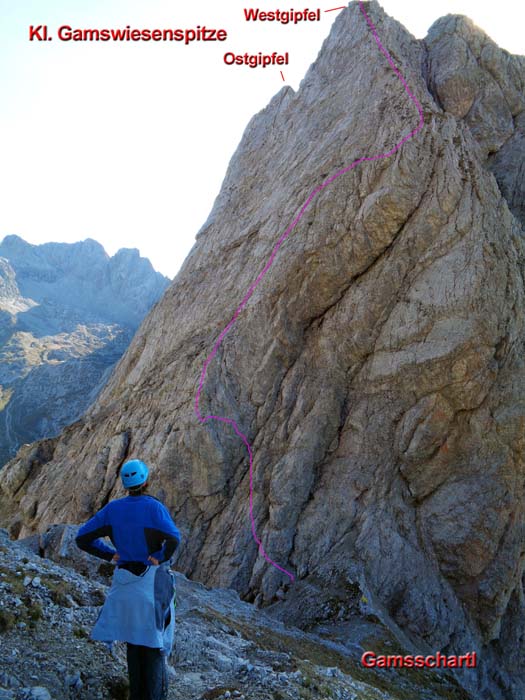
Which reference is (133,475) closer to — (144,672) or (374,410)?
(144,672)

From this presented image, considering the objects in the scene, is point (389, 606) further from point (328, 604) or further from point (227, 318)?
point (227, 318)

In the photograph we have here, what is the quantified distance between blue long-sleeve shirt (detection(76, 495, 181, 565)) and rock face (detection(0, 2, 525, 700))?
16.9 meters

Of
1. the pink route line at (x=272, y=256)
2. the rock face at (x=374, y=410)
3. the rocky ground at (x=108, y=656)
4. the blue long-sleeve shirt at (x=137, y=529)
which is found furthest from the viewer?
the pink route line at (x=272, y=256)

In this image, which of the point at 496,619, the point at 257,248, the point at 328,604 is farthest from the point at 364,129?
the point at 496,619

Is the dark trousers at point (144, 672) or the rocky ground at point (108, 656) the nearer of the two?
the dark trousers at point (144, 672)

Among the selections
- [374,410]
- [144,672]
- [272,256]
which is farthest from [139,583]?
[272,256]

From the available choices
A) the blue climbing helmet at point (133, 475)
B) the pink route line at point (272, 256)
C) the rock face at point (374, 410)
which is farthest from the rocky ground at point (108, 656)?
the pink route line at point (272, 256)

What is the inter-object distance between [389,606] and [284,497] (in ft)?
21.6

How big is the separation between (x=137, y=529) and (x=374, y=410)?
66.5 feet

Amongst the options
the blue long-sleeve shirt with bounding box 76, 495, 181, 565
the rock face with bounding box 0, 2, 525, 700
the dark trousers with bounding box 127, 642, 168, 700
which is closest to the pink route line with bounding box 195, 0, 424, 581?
the rock face with bounding box 0, 2, 525, 700

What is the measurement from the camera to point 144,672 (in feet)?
24.4

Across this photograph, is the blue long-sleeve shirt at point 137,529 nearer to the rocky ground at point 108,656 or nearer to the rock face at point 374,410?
the rocky ground at point 108,656

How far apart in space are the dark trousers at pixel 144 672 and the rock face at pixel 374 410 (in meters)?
16.0

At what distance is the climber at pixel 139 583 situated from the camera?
287 inches
